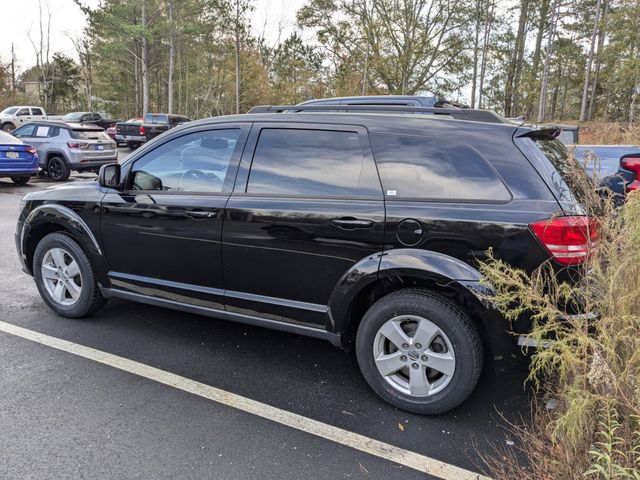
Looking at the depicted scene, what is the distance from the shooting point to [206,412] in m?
2.91

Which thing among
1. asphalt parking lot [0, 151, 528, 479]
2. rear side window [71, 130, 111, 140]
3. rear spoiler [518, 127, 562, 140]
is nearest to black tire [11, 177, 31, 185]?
rear side window [71, 130, 111, 140]

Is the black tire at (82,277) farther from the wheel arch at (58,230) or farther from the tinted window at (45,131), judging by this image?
the tinted window at (45,131)

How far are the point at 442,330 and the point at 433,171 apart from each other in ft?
3.18

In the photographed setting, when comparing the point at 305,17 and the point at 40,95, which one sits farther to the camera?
the point at 40,95

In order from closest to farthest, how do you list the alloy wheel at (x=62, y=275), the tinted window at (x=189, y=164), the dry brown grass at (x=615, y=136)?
the tinted window at (x=189, y=164) → the alloy wheel at (x=62, y=275) → the dry brown grass at (x=615, y=136)

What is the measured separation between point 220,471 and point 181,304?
1576 mm

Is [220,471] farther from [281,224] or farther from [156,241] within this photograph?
[156,241]

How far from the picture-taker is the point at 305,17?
3100 centimetres

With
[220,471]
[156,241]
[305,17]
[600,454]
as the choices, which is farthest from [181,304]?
[305,17]

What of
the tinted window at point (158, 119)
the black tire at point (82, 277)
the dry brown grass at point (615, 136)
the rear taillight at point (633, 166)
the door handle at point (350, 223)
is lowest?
the black tire at point (82, 277)

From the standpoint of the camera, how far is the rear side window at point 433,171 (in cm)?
280

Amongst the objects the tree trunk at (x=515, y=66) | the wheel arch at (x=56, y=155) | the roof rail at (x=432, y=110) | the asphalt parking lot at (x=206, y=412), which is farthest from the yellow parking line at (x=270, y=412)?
the tree trunk at (x=515, y=66)

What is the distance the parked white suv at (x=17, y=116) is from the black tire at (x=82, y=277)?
2591 cm

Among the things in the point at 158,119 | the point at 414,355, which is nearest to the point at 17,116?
the point at 158,119
